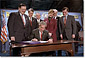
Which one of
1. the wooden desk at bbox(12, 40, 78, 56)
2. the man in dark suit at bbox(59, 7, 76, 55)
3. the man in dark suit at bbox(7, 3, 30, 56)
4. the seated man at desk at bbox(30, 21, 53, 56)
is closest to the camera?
the wooden desk at bbox(12, 40, 78, 56)

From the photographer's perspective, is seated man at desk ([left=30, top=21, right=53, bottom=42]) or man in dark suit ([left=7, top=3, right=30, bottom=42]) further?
man in dark suit ([left=7, top=3, right=30, bottom=42])

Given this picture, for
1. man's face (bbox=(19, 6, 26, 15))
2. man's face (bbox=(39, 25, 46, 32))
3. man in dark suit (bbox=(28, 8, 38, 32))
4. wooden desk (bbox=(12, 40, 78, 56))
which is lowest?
wooden desk (bbox=(12, 40, 78, 56))

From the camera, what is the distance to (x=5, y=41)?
2.77 meters

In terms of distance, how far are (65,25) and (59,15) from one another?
28 cm

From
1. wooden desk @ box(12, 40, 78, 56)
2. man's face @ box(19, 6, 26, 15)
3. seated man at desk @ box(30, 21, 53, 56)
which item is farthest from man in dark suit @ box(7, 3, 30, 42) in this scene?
wooden desk @ box(12, 40, 78, 56)

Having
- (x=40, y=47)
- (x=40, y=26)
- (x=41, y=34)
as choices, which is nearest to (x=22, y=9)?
(x=40, y=26)

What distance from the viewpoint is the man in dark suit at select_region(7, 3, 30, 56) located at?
2.77 m

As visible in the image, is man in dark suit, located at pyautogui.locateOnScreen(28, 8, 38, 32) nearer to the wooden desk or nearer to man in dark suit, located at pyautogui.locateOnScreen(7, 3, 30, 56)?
man in dark suit, located at pyautogui.locateOnScreen(7, 3, 30, 56)

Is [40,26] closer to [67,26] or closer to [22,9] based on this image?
[22,9]

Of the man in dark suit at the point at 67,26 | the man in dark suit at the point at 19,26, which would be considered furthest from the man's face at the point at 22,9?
the man in dark suit at the point at 67,26

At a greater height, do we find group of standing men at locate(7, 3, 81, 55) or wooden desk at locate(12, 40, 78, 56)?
group of standing men at locate(7, 3, 81, 55)

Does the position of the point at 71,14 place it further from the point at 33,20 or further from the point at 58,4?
the point at 33,20

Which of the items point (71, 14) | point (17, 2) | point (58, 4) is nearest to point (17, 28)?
point (17, 2)

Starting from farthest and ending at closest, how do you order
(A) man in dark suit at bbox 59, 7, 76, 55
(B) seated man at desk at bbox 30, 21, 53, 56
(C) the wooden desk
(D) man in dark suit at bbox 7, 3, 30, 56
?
1. (A) man in dark suit at bbox 59, 7, 76, 55
2. (D) man in dark suit at bbox 7, 3, 30, 56
3. (B) seated man at desk at bbox 30, 21, 53, 56
4. (C) the wooden desk
